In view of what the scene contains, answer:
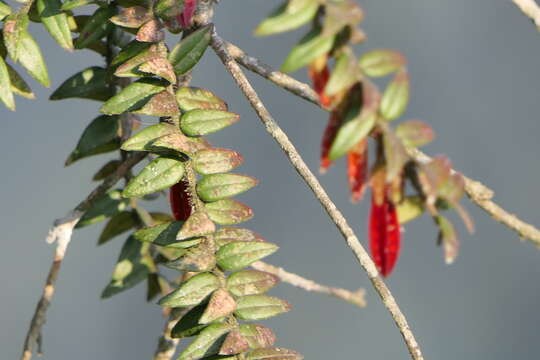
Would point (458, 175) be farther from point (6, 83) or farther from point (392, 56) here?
point (6, 83)

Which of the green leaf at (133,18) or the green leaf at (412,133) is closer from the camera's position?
the green leaf at (412,133)

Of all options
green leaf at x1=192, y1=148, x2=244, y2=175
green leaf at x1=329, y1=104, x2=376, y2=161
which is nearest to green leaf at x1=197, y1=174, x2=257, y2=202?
green leaf at x1=192, y1=148, x2=244, y2=175

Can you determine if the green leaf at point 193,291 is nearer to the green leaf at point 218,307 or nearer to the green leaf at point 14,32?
the green leaf at point 218,307

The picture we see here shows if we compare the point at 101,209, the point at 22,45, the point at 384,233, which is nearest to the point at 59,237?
the point at 101,209

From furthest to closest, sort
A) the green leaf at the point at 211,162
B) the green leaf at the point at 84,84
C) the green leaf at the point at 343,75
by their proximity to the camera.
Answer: the green leaf at the point at 84,84, the green leaf at the point at 211,162, the green leaf at the point at 343,75

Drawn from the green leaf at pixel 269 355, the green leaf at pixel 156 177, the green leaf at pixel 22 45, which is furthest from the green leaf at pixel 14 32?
the green leaf at pixel 269 355

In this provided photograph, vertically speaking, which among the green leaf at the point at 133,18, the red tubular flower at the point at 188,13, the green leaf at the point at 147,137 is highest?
the green leaf at the point at 133,18
